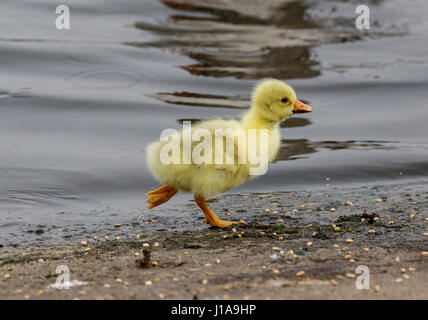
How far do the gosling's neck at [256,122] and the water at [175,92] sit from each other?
3.08 feet

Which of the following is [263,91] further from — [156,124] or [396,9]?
[396,9]

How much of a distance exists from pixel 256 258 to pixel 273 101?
143 centimetres

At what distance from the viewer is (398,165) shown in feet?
24.0

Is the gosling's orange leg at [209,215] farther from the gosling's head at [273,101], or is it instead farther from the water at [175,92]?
the gosling's head at [273,101]

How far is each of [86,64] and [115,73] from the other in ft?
1.91

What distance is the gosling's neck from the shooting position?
17.7 feet

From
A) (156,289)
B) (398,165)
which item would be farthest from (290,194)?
(156,289)

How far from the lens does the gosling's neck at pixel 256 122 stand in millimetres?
5398

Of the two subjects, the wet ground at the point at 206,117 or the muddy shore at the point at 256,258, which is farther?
the wet ground at the point at 206,117

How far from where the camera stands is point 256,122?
5.41 m

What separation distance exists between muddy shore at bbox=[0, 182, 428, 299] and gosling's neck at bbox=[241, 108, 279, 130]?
29.3 inches

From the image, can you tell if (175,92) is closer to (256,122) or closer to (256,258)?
(256,122)

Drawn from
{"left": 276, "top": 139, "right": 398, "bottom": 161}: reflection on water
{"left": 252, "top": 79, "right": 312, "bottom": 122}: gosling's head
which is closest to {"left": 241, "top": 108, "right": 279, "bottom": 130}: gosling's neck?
{"left": 252, "top": 79, "right": 312, "bottom": 122}: gosling's head

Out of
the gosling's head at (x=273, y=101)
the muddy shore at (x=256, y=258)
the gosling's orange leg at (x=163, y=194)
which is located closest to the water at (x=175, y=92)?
the gosling's orange leg at (x=163, y=194)
